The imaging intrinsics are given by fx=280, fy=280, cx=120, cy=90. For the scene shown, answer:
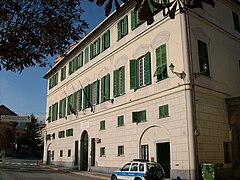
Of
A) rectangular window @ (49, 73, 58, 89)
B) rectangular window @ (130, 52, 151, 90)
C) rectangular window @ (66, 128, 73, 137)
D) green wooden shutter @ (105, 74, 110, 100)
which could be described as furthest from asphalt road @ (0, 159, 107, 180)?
rectangular window @ (49, 73, 58, 89)

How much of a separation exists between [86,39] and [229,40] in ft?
49.0

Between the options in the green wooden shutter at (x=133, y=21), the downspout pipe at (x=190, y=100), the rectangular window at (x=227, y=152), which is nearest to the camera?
the downspout pipe at (x=190, y=100)

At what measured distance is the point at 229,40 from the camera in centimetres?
2086

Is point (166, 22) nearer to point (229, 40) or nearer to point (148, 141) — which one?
point (229, 40)

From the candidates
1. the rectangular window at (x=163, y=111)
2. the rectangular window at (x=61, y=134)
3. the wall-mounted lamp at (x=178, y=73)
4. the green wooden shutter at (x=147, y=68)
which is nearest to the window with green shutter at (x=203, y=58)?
the wall-mounted lamp at (x=178, y=73)

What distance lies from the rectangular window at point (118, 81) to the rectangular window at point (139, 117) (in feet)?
9.41

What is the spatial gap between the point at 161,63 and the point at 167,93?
2131 mm

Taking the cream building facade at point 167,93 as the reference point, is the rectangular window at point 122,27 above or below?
above

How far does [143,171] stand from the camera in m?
14.1

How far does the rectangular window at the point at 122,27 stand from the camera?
22.9m

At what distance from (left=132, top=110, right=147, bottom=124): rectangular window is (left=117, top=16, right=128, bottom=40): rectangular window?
6.92 m

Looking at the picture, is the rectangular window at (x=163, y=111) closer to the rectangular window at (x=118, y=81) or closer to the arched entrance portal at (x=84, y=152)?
the rectangular window at (x=118, y=81)

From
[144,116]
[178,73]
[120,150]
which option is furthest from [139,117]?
[178,73]

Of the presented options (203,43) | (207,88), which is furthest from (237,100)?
(203,43)
